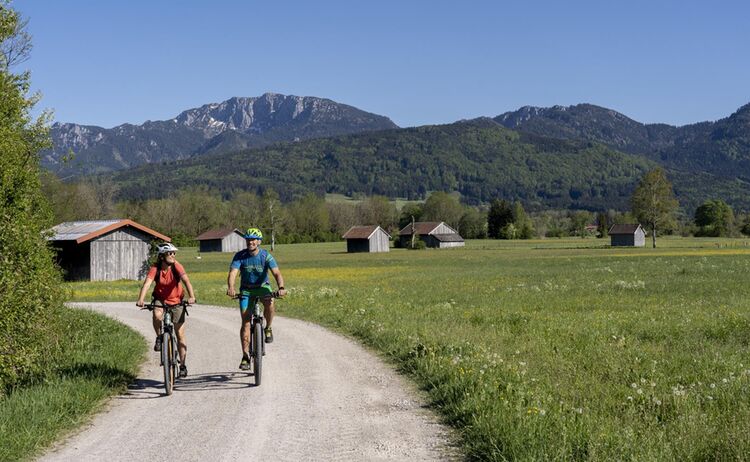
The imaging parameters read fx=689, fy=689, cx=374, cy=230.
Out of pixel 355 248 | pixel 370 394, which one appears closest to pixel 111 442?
pixel 370 394

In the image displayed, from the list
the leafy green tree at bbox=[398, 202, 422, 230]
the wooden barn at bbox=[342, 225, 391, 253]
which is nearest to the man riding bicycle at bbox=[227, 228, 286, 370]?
the wooden barn at bbox=[342, 225, 391, 253]

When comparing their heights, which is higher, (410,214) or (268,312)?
(410,214)

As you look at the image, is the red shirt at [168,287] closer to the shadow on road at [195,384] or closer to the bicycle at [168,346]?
the bicycle at [168,346]

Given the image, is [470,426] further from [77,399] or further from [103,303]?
[103,303]

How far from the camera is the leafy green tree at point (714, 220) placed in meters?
142

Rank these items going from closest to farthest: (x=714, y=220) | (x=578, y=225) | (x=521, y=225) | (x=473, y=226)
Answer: (x=714, y=220)
(x=521, y=225)
(x=473, y=226)
(x=578, y=225)

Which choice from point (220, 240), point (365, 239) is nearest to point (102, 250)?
point (365, 239)

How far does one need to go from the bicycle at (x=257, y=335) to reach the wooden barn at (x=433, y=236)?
378 feet

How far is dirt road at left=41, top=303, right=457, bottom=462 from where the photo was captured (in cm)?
738

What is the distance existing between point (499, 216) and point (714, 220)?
153ft

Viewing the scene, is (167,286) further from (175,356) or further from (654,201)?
(654,201)

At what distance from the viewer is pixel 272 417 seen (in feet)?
28.6

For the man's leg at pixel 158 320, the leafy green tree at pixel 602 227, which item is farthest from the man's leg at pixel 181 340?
the leafy green tree at pixel 602 227

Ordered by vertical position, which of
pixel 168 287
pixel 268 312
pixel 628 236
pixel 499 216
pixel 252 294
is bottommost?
pixel 268 312
